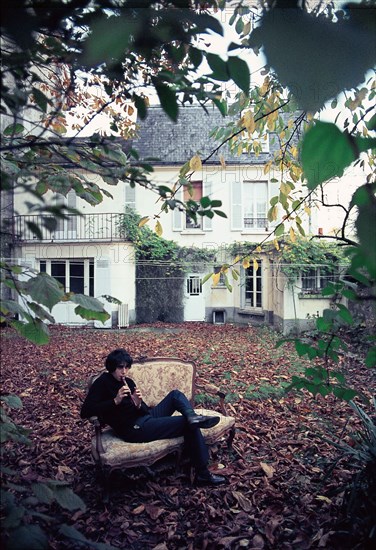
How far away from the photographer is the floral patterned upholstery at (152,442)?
2.91 m

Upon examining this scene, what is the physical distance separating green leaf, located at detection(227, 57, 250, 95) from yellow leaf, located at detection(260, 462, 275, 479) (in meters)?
3.00

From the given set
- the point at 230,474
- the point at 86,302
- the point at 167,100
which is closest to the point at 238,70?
the point at 167,100

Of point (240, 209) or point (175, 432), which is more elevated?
point (240, 209)

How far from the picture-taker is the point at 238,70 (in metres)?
→ 0.85

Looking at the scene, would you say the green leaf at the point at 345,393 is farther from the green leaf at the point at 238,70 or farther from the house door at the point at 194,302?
the house door at the point at 194,302

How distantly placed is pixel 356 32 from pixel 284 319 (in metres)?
9.42

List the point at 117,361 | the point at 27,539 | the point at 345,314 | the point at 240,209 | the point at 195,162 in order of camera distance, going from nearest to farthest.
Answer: the point at 27,539
the point at 345,314
the point at 195,162
the point at 117,361
the point at 240,209

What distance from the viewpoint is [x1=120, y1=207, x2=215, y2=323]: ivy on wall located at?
12.2m

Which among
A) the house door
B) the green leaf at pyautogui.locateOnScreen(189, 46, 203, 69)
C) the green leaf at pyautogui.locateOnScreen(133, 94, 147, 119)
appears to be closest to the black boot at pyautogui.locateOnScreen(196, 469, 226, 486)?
the green leaf at pyautogui.locateOnScreen(133, 94, 147, 119)

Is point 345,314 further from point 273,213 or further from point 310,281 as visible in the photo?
point 310,281

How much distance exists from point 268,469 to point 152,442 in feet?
3.05

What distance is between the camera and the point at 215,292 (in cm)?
1256

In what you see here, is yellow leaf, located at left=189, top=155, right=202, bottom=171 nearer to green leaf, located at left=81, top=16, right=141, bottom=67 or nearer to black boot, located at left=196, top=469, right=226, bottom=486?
green leaf, located at left=81, top=16, right=141, bottom=67

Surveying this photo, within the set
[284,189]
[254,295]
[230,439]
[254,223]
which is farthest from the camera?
[254,223]
